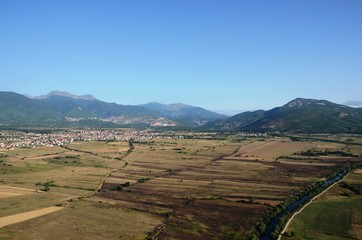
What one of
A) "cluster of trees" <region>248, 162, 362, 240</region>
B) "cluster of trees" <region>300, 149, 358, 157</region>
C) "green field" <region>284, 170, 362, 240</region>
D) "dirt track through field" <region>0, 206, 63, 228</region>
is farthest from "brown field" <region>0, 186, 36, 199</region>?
"cluster of trees" <region>300, 149, 358, 157</region>

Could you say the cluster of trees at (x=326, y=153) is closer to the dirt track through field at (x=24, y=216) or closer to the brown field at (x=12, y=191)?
the brown field at (x=12, y=191)

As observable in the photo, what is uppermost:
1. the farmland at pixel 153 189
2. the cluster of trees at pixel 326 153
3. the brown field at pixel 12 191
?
the cluster of trees at pixel 326 153

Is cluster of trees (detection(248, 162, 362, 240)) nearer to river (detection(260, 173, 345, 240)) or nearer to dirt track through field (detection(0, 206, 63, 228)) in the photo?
river (detection(260, 173, 345, 240))

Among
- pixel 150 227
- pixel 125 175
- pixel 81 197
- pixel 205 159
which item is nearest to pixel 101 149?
pixel 205 159

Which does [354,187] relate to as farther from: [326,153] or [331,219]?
[326,153]

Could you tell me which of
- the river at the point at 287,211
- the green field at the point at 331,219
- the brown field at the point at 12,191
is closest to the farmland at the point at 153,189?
the brown field at the point at 12,191

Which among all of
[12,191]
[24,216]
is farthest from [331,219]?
[12,191]

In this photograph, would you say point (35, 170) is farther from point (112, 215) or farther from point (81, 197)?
point (112, 215)
